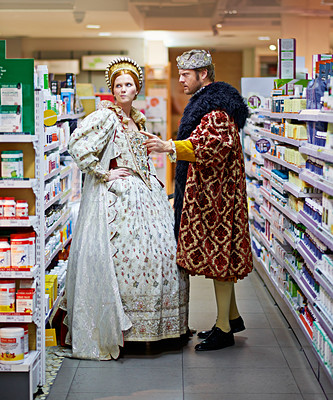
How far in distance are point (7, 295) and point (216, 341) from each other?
5.44 feet

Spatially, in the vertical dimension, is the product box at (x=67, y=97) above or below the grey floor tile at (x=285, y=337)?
above

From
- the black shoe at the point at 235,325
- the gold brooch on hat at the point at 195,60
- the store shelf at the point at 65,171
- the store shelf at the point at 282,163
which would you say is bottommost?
the black shoe at the point at 235,325

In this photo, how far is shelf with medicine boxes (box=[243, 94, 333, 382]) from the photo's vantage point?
3871 mm

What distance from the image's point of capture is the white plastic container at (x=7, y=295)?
3.64 m

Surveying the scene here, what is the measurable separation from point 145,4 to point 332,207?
11133mm

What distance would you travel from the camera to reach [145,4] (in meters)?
14.1

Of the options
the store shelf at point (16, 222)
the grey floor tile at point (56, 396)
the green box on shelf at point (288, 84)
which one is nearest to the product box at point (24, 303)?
the store shelf at point (16, 222)

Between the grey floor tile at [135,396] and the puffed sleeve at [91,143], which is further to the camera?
the puffed sleeve at [91,143]

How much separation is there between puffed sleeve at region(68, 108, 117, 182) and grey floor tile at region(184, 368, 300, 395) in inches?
54.7

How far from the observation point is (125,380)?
13.6 ft

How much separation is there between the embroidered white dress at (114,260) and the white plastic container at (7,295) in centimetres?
84

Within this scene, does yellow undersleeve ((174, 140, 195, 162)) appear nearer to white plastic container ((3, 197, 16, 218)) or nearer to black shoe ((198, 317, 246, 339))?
white plastic container ((3, 197, 16, 218))

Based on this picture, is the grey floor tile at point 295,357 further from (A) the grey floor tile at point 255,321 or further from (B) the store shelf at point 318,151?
(B) the store shelf at point 318,151

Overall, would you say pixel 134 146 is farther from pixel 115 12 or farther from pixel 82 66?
pixel 82 66
